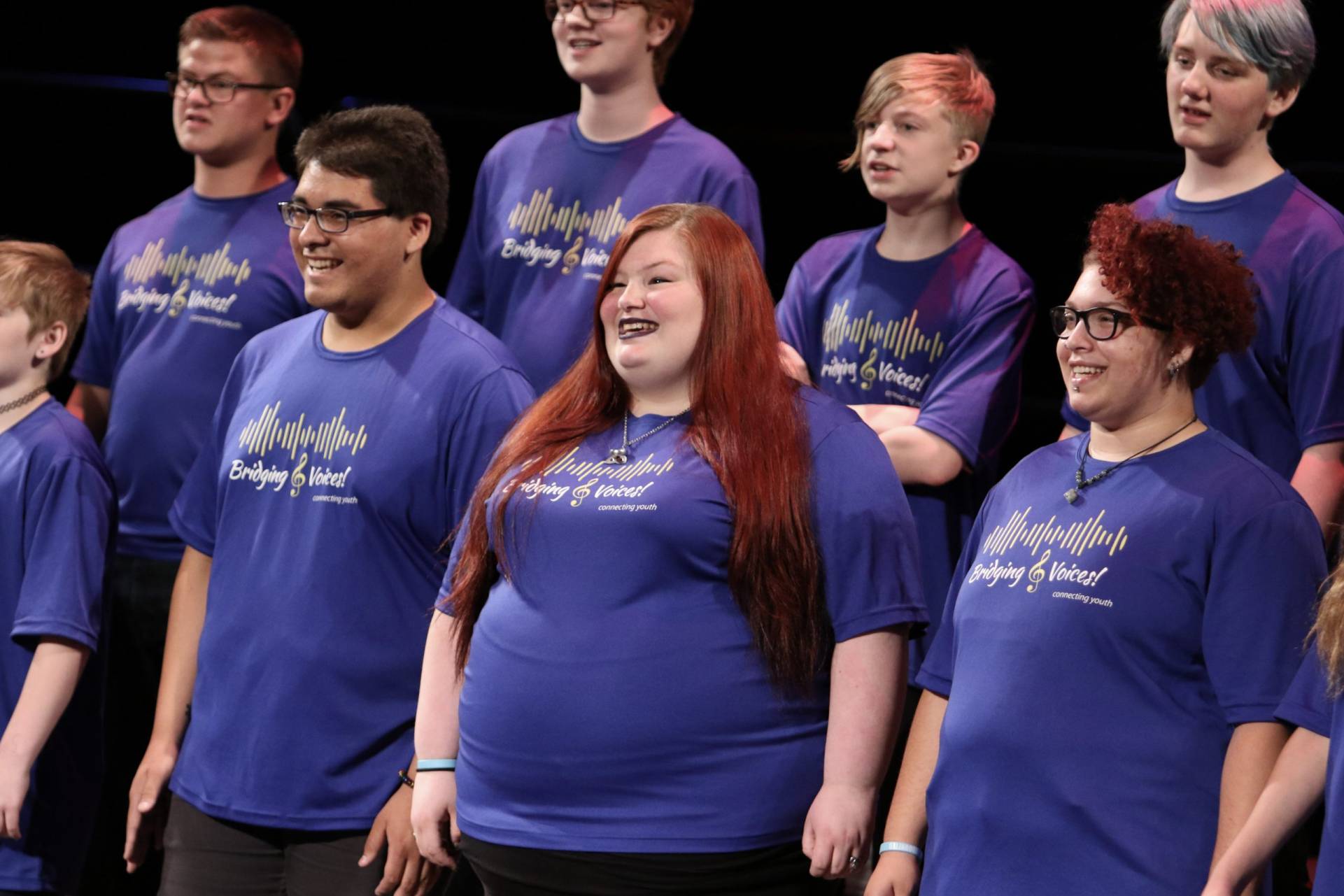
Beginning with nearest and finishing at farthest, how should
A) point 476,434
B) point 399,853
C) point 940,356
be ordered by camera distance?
point 399,853 → point 476,434 → point 940,356

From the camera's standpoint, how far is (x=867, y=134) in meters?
3.49

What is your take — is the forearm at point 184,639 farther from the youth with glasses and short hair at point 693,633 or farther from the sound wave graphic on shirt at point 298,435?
the youth with glasses and short hair at point 693,633

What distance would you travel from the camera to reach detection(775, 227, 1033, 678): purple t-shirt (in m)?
3.26

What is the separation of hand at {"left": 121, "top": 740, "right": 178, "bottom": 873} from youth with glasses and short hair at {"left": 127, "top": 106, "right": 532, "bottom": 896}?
0.07m

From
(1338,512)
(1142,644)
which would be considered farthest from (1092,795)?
(1338,512)

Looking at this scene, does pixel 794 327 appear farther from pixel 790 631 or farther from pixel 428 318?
pixel 790 631

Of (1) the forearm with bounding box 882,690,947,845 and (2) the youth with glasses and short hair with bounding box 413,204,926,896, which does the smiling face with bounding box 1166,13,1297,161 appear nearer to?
(2) the youth with glasses and short hair with bounding box 413,204,926,896

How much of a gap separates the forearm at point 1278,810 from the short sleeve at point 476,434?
132 centimetres

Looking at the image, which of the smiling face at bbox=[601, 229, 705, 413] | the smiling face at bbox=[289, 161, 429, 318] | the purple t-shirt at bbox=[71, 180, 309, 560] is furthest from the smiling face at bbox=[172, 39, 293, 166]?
the smiling face at bbox=[601, 229, 705, 413]

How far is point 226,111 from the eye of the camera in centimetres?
404

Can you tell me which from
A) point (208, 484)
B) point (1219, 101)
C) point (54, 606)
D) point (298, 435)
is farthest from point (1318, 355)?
point (54, 606)

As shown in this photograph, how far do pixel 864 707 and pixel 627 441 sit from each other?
53cm

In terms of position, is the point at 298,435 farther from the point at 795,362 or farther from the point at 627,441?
the point at 795,362

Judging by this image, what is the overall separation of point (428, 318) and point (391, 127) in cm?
39
